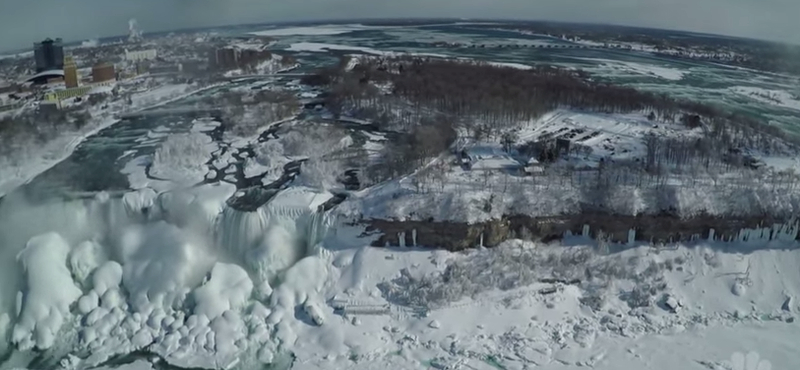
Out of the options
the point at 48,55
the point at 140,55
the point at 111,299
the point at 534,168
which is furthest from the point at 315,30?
the point at 111,299

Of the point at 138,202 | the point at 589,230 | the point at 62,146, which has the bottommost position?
the point at 589,230

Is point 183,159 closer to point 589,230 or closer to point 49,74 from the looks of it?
point 589,230

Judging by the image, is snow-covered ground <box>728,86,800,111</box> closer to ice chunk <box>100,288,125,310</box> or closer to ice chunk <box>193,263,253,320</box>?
ice chunk <box>193,263,253,320</box>

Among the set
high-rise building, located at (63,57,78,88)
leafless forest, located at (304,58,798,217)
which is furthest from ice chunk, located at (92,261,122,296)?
high-rise building, located at (63,57,78,88)

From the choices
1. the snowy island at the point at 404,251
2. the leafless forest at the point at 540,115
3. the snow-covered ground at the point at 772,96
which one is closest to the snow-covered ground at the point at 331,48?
the leafless forest at the point at 540,115

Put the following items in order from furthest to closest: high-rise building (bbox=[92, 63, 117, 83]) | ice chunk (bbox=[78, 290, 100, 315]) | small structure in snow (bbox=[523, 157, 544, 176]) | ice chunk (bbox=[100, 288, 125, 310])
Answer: high-rise building (bbox=[92, 63, 117, 83]), small structure in snow (bbox=[523, 157, 544, 176]), ice chunk (bbox=[100, 288, 125, 310]), ice chunk (bbox=[78, 290, 100, 315])

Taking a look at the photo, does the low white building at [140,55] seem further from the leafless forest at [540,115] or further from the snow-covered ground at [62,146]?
the leafless forest at [540,115]

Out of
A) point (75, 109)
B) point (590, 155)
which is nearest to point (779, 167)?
point (590, 155)
